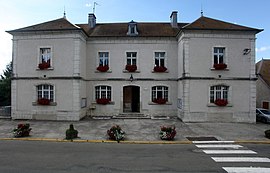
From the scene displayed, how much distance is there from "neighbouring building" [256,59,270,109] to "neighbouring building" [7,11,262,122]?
7510 mm

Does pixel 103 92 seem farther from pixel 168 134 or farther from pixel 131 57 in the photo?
pixel 168 134

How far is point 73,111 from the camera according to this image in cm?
1516

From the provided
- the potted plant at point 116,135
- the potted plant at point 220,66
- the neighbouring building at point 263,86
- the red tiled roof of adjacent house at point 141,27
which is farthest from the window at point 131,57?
the neighbouring building at point 263,86

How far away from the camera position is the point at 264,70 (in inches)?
899

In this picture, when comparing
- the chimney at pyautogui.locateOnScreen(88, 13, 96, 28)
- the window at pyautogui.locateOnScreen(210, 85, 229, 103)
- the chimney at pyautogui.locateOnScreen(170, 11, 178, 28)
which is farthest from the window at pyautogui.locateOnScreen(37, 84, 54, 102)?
the chimney at pyautogui.locateOnScreen(170, 11, 178, 28)

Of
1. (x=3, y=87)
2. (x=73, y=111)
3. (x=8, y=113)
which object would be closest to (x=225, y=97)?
(x=73, y=111)

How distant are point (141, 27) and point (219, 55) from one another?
7.95 metres

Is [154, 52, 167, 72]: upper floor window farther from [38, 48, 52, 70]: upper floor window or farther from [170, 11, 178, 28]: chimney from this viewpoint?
[38, 48, 52, 70]: upper floor window

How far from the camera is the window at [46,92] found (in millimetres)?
15648

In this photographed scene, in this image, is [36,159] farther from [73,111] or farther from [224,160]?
[73,111]

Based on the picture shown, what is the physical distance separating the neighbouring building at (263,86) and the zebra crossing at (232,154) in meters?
15.0

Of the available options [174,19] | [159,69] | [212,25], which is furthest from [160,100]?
[174,19]

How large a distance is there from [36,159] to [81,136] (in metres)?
3.76

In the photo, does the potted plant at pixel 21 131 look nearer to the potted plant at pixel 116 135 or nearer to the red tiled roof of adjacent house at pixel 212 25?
the potted plant at pixel 116 135
